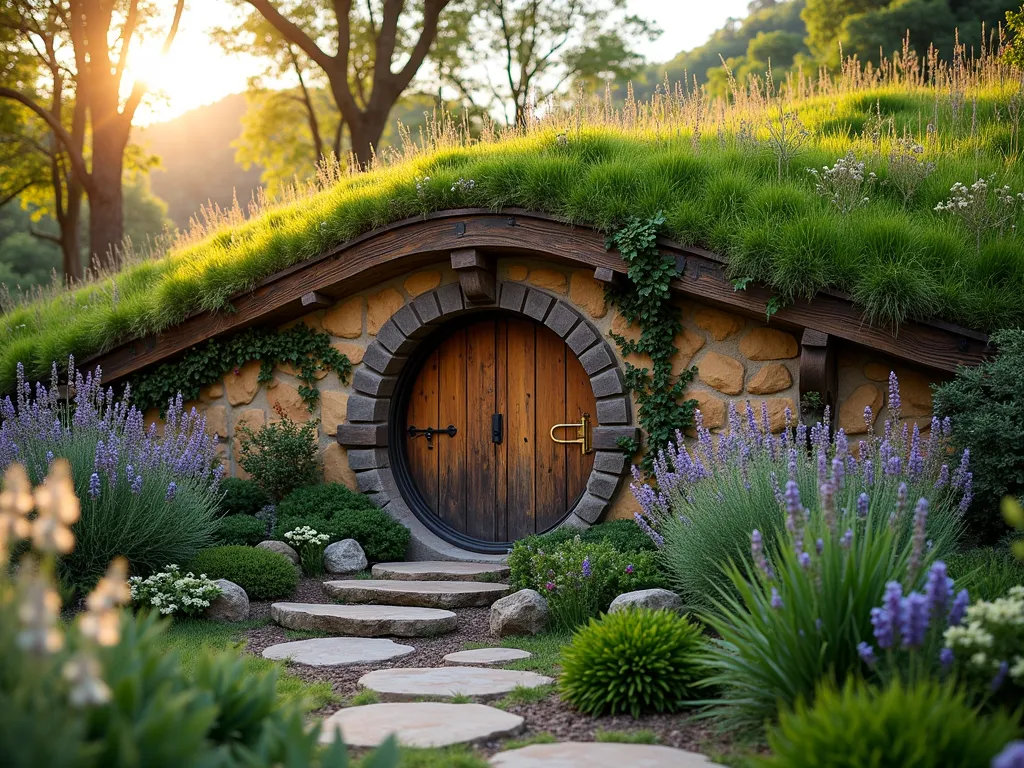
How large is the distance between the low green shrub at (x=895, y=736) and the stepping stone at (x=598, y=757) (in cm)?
64

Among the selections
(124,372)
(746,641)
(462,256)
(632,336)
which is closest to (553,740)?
(746,641)

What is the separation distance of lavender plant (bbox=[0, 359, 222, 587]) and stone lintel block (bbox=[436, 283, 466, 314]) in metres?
2.39

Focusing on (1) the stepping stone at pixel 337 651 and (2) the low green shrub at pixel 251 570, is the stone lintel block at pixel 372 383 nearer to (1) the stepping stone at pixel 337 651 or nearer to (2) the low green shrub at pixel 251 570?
(2) the low green shrub at pixel 251 570

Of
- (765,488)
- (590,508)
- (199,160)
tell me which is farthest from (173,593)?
(199,160)

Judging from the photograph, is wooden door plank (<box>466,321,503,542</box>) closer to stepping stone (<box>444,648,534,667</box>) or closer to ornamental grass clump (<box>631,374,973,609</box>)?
ornamental grass clump (<box>631,374,973,609</box>)

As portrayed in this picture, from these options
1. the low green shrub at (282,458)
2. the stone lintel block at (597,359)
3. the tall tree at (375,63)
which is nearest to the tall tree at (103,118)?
the tall tree at (375,63)

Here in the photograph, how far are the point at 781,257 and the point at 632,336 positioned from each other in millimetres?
1419

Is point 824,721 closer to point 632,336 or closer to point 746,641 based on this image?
point 746,641

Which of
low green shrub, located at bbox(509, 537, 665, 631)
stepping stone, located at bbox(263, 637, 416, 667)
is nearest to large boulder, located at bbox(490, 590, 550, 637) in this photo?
low green shrub, located at bbox(509, 537, 665, 631)

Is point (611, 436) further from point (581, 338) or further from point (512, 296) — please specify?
point (512, 296)

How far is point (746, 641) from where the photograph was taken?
138 inches

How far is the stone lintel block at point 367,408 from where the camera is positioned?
26.4 feet

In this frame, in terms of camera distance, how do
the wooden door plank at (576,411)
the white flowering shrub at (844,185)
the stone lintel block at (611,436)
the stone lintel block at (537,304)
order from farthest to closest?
the wooden door plank at (576,411) < the stone lintel block at (537,304) < the stone lintel block at (611,436) < the white flowering shrub at (844,185)

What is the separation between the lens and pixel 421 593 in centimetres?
623
